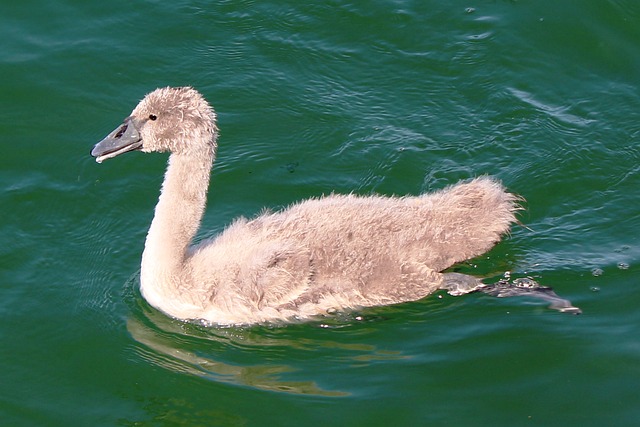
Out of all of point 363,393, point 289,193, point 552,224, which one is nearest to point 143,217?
point 289,193

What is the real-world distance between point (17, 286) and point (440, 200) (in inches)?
141

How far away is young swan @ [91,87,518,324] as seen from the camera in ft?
27.4

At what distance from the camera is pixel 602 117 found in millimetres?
10633

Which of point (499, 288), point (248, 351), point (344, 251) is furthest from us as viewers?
point (499, 288)

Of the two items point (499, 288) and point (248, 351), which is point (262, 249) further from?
point (499, 288)

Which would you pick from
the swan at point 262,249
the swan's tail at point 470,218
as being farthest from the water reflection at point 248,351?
the swan's tail at point 470,218

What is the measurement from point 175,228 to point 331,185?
81.8 inches

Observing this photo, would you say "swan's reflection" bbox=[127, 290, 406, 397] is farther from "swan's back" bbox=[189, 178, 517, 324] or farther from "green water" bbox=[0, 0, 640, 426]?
"swan's back" bbox=[189, 178, 517, 324]

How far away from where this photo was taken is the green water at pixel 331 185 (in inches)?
308

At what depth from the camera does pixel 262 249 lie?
841cm

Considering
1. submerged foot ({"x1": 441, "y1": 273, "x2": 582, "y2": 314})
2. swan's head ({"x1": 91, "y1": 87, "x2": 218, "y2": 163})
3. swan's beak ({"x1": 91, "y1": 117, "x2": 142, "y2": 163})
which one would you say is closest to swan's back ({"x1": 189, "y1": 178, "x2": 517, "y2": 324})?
submerged foot ({"x1": 441, "y1": 273, "x2": 582, "y2": 314})

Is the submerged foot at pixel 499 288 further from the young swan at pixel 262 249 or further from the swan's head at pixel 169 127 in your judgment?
the swan's head at pixel 169 127

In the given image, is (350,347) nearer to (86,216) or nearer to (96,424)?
(96,424)

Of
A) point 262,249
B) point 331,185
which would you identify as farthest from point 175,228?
point 331,185
